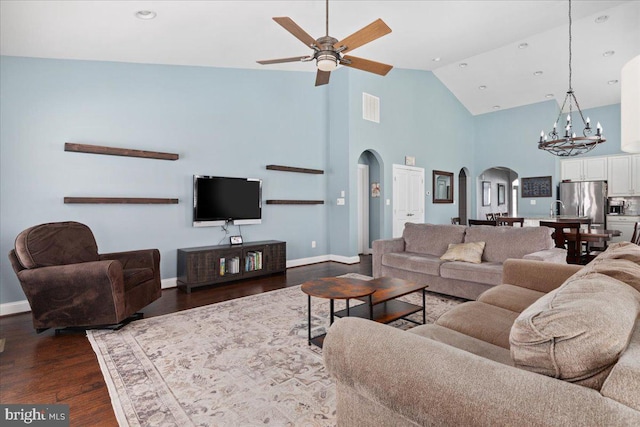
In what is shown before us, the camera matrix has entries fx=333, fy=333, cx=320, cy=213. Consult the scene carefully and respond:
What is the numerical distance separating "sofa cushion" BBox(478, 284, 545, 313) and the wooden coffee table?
0.63 meters

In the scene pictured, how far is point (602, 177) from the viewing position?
7.24 meters

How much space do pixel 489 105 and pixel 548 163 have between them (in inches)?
81.3

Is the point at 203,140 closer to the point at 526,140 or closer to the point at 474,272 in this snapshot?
the point at 474,272

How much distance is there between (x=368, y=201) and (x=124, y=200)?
15.7ft

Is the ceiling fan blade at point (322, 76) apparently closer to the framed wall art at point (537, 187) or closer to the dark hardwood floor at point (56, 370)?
the dark hardwood floor at point (56, 370)

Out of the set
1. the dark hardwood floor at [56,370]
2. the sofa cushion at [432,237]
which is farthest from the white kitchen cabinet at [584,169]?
the dark hardwood floor at [56,370]

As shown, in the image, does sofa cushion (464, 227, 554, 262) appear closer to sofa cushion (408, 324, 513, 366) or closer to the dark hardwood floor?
sofa cushion (408, 324, 513, 366)

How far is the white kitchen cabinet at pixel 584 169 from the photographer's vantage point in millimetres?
7254

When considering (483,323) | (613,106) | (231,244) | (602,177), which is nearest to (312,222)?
(231,244)

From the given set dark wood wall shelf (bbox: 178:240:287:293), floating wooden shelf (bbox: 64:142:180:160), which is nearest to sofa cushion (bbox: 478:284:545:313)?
dark wood wall shelf (bbox: 178:240:287:293)

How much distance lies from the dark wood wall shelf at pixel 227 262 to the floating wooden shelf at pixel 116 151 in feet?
4.14

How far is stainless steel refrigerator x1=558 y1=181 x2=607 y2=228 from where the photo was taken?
699 centimetres

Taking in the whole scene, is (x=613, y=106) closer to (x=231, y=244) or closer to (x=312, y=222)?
(x=312, y=222)

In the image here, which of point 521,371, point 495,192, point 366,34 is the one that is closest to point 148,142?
point 366,34
